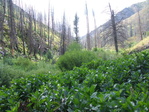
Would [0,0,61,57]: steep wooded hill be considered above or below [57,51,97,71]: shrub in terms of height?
above

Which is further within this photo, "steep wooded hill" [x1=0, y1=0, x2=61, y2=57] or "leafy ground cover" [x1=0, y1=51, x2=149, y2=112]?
"steep wooded hill" [x1=0, y1=0, x2=61, y2=57]

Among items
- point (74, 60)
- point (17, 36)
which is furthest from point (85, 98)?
point (17, 36)

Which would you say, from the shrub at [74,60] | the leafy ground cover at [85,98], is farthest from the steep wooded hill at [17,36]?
the leafy ground cover at [85,98]

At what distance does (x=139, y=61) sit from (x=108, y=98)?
8.48ft

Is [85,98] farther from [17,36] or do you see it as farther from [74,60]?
[17,36]

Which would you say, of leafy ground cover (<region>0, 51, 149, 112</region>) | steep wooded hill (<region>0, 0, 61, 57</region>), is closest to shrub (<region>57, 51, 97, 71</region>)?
leafy ground cover (<region>0, 51, 149, 112</region>)

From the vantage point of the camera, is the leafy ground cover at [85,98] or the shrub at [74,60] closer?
the leafy ground cover at [85,98]

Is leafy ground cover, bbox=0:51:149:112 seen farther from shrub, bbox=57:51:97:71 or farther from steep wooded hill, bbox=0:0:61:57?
steep wooded hill, bbox=0:0:61:57

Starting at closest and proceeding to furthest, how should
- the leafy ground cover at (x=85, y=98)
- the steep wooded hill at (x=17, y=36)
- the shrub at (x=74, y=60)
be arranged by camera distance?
the leafy ground cover at (x=85, y=98), the shrub at (x=74, y=60), the steep wooded hill at (x=17, y=36)

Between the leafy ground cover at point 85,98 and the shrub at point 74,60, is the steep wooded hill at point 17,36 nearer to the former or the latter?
the shrub at point 74,60

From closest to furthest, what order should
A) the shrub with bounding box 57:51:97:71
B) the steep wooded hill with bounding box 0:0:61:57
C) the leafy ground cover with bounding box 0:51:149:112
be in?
the leafy ground cover with bounding box 0:51:149:112, the shrub with bounding box 57:51:97:71, the steep wooded hill with bounding box 0:0:61:57

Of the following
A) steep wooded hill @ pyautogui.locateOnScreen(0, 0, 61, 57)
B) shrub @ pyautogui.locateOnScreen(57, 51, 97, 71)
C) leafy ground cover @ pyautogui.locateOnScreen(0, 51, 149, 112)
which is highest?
steep wooded hill @ pyautogui.locateOnScreen(0, 0, 61, 57)

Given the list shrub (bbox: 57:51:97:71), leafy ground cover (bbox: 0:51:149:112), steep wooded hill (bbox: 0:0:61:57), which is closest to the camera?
leafy ground cover (bbox: 0:51:149:112)

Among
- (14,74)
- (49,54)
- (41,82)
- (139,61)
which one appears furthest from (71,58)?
(49,54)
